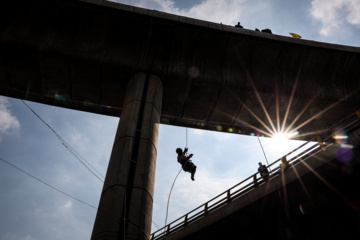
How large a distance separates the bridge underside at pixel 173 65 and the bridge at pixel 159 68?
54 millimetres

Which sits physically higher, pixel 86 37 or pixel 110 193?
pixel 86 37

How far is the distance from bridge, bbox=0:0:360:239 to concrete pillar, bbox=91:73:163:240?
91 millimetres

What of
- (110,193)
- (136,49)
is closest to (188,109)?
(136,49)

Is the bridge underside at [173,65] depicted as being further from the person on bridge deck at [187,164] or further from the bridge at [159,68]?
the person on bridge deck at [187,164]

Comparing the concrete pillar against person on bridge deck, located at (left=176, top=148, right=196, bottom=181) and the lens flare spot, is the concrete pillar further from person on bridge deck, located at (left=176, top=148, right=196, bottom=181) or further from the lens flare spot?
the lens flare spot

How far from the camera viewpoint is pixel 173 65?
13.3m

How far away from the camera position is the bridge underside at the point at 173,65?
12336mm

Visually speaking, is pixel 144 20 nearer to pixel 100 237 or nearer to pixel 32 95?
pixel 32 95

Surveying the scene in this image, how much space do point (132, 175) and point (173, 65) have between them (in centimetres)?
692

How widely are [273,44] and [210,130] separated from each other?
22.6ft

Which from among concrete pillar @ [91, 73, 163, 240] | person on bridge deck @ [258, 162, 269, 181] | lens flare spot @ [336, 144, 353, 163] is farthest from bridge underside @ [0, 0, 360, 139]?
lens flare spot @ [336, 144, 353, 163]

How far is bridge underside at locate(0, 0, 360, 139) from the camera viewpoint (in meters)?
12.3

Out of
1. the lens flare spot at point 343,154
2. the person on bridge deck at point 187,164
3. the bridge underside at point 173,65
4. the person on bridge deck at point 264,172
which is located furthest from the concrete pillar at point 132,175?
the lens flare spot at point 343,154

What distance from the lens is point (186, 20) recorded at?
12609 mm
